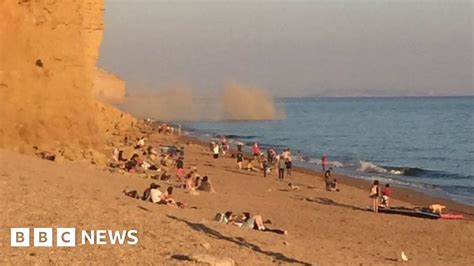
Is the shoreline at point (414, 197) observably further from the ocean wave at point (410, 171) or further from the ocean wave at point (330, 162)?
the ocean wave at point (330, 162)

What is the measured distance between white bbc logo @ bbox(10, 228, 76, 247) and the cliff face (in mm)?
11341

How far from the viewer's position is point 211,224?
13.1 m

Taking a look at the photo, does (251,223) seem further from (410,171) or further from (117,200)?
(410,171)

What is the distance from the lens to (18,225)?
990 cm

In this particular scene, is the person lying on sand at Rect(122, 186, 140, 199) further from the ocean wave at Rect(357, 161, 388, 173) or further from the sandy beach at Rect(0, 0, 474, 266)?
the ocean wave at Rect(357, 161, 388, 173)

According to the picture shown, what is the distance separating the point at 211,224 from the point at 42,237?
13.6 feet

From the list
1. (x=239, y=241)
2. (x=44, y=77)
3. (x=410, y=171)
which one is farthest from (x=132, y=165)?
(x=410, y=171)

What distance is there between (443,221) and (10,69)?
13683mm

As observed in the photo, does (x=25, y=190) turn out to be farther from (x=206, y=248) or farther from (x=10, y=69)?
(x=10, y=69)

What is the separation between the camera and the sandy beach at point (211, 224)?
991 centimetres

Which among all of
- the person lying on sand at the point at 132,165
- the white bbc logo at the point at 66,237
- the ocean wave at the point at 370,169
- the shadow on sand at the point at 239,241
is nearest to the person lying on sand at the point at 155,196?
the shadow on sand at the point at 239,241

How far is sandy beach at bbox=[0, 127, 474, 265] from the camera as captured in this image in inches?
390

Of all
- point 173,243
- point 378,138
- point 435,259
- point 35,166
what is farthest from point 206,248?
point 378,138

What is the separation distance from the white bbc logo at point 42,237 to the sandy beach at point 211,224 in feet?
0.50
